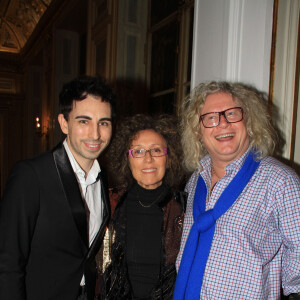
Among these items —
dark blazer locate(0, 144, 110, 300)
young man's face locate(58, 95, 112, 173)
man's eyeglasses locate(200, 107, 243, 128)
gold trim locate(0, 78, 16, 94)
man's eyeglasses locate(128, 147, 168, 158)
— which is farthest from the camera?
gold trim locate(0, 78, 16, 94)

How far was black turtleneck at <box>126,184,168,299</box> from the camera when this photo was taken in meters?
1.86

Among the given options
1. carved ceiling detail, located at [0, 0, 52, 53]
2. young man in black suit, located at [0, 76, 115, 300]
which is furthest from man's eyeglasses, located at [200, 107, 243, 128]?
carved ceiling detail, located at [0, 0, 52, 53]

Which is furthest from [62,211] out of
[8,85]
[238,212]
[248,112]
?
Answer: [8,85]

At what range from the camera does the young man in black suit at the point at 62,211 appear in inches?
57.3

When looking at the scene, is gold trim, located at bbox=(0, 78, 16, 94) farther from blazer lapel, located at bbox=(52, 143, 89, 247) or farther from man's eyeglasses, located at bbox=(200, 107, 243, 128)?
man's eyeglasses, located at bbox=(200, 107, 243, 128)

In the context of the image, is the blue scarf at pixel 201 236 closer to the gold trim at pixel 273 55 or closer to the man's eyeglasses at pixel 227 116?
the man's eyeglasses at pixel 227 116

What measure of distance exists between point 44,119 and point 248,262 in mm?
8554

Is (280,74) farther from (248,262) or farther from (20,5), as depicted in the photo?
(20,5)

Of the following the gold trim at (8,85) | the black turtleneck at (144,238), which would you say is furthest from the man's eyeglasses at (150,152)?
the gold trim at (8,85)

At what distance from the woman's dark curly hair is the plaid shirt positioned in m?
0.74

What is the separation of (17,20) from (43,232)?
380 inches

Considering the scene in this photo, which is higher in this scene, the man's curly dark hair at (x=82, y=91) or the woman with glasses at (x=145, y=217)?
the man's curly dark hair at (x=82, y=91)

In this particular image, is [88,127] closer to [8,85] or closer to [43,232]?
[43,232]

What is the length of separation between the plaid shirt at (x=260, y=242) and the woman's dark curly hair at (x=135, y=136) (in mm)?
740
